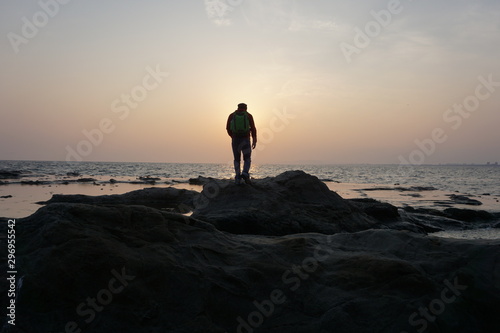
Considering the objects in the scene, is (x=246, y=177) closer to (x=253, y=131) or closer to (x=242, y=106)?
(x=253, y=131)

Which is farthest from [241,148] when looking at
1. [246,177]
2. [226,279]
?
[226,279]

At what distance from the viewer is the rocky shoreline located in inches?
150

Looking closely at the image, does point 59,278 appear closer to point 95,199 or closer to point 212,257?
point 212,257

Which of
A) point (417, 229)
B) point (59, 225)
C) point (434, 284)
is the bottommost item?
point (417, 229)

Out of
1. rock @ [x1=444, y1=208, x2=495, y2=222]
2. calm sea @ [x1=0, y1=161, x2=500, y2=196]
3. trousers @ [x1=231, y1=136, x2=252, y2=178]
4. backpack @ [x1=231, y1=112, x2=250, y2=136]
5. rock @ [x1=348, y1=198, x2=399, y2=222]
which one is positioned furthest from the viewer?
calm sea @ [x1=0, y1=161, x2=500, y2=196]

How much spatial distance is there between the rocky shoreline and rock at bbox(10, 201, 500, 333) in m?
0.01

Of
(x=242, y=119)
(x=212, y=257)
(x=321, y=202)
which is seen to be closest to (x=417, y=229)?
(x=321, y=202)

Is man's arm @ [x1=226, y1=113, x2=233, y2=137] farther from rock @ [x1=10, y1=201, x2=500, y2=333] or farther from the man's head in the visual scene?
rock @ [x1=10, y1=201, x2=500, y2=333]

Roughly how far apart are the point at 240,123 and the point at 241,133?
36cm

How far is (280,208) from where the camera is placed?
1078cm

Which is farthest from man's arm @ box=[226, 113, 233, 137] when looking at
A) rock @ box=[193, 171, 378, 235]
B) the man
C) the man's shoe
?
rock @ box=[193, 171, 378, 235]

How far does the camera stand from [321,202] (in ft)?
39.1

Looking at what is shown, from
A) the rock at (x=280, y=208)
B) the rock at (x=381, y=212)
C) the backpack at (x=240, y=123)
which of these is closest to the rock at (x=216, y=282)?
the rock at (x=280, y=208)

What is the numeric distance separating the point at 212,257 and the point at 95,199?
50.5ft
